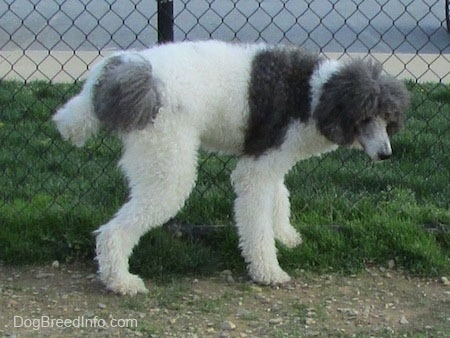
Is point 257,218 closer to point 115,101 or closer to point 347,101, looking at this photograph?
→ point 347,101

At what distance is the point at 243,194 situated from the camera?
4.82 metres

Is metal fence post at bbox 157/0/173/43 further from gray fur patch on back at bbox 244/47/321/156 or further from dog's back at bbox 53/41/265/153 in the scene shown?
gray fur patch on back at bbox 244/47/321/156

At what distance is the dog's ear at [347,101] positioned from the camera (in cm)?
454

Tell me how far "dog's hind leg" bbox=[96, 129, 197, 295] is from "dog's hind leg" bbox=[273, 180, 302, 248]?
2.38ft

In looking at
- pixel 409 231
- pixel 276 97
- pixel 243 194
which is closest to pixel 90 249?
pixel 243 194

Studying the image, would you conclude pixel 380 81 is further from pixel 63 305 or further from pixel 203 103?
pixel 63 305

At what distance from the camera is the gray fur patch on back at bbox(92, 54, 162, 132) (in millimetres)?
4406

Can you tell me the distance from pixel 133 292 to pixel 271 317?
682 millimetres

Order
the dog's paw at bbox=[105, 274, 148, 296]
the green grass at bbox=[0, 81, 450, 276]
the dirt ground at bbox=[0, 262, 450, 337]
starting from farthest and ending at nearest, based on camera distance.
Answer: the green grass at bbox=[0, 81, 450, 276] < the dog's paw at bbox=[105, 274, 148, 296] < the dirt ground at bbox=[0, 262, 450, 337]

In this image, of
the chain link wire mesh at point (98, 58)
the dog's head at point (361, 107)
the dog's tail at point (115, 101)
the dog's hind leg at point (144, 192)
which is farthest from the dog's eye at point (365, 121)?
the chain link wire mesh at point (98, 58)

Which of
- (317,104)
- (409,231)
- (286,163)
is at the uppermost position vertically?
(317,104)

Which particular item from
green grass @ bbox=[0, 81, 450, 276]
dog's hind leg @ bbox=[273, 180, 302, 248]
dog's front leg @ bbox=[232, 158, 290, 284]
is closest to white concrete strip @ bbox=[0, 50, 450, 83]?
green grass @ bbox=[0, 81, 450, 276]

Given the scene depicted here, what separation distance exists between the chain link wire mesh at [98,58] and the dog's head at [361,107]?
1.14 meters
